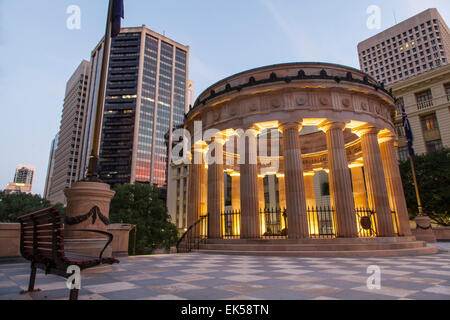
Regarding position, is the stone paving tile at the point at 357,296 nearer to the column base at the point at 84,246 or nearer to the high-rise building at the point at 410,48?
the column base at the point at 84,246

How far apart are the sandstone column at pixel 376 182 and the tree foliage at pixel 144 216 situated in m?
32.1

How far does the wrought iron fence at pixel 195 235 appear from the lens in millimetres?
16453

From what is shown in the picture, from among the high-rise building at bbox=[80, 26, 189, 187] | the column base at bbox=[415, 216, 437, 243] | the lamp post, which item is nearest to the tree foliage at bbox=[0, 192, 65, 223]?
the lamp post

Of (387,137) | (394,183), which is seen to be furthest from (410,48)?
(394,183)

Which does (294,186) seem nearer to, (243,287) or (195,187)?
(195,187)

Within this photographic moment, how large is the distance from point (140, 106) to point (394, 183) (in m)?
117

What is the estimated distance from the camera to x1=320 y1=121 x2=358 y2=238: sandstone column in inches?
553

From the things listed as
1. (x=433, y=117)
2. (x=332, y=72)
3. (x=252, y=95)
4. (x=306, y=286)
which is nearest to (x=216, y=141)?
(x=252, y=95)

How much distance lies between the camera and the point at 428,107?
37.9 m

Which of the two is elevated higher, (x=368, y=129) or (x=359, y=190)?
(x=368, y=129)

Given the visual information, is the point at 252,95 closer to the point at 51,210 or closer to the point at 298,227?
the point at 298,227

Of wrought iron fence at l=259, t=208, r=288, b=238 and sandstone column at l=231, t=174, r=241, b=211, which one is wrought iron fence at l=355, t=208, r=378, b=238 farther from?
sandstone column at l=231, t=174, r=241, b=211

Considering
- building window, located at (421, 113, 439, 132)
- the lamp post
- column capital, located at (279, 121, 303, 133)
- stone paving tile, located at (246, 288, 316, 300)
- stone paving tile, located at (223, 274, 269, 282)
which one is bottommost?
stone paving tile, located at (223, 274, 269, 282)

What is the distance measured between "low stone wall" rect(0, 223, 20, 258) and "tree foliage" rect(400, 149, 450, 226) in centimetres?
3585
